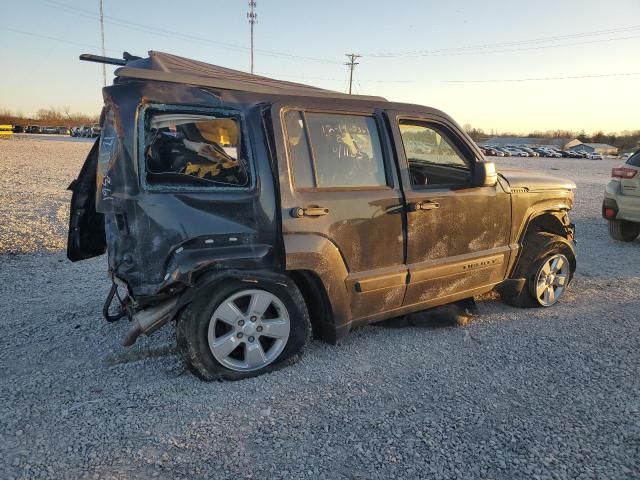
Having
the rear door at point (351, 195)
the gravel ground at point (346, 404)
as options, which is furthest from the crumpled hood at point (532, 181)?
the rear door at point (351, 195)

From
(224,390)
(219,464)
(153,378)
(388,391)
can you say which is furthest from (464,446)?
(153,378)

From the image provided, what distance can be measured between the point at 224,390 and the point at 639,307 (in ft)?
13.9

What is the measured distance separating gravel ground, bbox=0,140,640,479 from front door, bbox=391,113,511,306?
18.5 inches

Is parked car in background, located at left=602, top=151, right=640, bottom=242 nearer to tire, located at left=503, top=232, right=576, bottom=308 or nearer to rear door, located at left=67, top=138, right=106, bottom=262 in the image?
tire, located at left=503, top=232, right=576, bottom=308

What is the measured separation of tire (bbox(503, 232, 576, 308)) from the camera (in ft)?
15.3

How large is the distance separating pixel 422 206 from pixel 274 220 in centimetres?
127

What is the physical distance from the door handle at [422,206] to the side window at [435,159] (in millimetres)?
247

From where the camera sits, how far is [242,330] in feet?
10.7

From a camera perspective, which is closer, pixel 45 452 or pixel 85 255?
pixel 45 452

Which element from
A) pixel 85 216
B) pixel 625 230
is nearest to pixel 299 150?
pixel 85 216

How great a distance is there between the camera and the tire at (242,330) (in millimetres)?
3117

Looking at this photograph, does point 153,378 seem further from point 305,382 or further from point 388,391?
point 388,391

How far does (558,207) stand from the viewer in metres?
4.83

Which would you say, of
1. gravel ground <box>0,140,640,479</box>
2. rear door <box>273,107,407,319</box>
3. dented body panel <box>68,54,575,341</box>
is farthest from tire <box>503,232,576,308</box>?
rear door <box>273,107,407,319</box>
